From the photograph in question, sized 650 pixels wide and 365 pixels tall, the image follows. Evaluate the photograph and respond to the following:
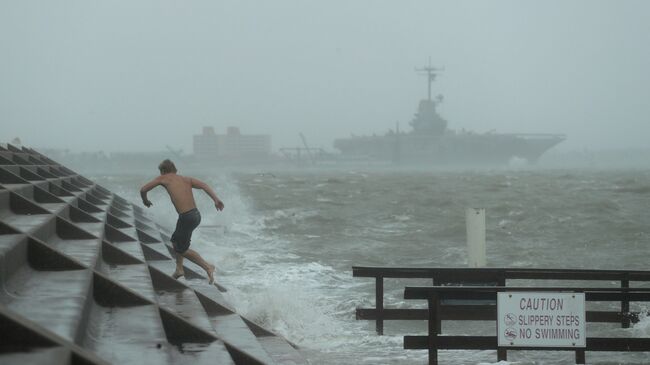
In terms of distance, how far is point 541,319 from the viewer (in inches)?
283

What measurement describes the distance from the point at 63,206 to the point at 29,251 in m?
4.82

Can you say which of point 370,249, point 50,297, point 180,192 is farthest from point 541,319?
point 370,249

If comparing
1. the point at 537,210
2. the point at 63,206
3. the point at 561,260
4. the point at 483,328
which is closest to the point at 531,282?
the point at 483,328

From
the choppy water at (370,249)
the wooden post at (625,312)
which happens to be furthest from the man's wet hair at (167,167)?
the wooden post at (625,312)

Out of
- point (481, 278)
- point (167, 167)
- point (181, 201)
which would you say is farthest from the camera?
point (481, 278)

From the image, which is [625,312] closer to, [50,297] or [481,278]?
[481,278]

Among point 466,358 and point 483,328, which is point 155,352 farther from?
point 483,328

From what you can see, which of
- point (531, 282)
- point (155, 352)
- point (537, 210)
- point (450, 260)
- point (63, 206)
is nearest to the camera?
point (155, 352)

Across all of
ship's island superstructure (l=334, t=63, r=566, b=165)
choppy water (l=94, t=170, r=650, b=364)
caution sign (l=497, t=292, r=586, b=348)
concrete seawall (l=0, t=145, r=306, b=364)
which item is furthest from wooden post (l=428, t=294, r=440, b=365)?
ship's island superstructure (l=334, t=63, r=566, b=165)

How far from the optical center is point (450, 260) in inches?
796

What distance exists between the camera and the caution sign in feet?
23.3

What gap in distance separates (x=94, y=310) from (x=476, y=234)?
27.4ft

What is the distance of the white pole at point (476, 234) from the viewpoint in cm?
1296

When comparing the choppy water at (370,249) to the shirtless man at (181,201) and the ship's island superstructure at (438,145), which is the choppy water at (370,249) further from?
the ship's island superstructure at (438,145)
